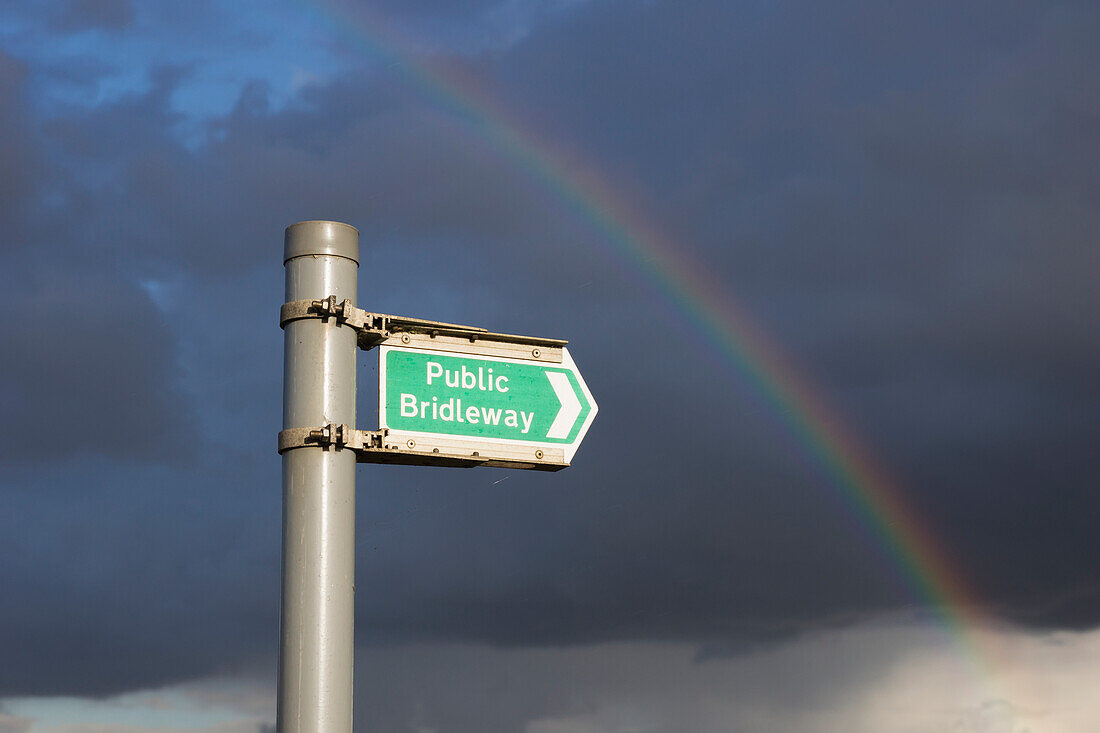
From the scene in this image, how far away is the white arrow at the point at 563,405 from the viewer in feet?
20.5

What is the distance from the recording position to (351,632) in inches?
215

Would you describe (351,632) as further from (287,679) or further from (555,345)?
(555,345)

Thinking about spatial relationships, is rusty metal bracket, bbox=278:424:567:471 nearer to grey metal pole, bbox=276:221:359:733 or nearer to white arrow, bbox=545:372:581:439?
grey metal pole, bbox=276:221:359:733

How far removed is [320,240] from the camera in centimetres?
576

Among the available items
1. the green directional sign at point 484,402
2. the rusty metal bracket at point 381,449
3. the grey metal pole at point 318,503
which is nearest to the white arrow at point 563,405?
the green directional sign at point 484,402

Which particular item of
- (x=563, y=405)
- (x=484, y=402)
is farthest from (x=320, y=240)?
(x=563, y=405)

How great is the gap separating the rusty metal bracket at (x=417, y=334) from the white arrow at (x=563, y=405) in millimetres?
96

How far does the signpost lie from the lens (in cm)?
536

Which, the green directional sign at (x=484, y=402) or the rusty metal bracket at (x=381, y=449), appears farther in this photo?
Answer: the green directional sign at (x=484, y=402)

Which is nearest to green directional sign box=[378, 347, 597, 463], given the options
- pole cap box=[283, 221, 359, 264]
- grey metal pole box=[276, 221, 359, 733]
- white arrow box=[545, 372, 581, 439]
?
white arrow box=[545, 372, 581, 439]

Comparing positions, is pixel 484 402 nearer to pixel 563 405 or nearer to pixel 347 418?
pixel 563 405

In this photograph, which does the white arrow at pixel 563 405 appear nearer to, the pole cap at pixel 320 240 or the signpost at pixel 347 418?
the signpost at pixel 347 418

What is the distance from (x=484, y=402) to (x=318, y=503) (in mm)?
1036

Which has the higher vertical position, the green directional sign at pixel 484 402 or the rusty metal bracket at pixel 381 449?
the green directional sign at pixel 484 402
